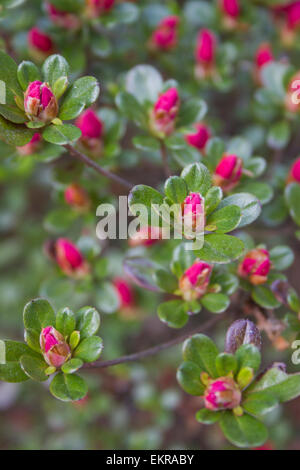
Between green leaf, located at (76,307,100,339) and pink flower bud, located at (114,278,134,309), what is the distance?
662 millimetres

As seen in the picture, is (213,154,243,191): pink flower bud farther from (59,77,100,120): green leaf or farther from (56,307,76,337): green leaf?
(56,307,76,337): green leaf

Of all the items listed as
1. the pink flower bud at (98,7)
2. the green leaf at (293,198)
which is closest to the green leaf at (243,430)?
the green leaf at (293,198)

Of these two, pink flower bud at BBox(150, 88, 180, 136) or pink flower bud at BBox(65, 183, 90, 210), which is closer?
pink flower bud at BBox(150, 88, 180, 136)

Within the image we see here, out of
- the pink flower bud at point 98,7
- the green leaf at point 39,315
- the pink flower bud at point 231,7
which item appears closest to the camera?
the green leaf at point 39,315

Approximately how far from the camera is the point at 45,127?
0.97 m

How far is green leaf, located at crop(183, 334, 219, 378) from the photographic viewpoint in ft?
3.14

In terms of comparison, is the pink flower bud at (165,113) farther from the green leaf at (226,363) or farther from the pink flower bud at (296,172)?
the green leaf at (226,363)

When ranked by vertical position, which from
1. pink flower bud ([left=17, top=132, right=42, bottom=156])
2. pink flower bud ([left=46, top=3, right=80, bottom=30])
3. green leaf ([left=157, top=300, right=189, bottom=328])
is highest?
pink flower bud ([left=46, top=3, right=80, bottom=30])

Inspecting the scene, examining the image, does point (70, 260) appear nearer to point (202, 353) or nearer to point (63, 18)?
point (202, 353)

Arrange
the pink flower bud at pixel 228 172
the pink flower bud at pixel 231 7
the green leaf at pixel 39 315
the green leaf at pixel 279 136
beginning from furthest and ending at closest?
the pink flower bud at pixel 231 7 → the green leaf at pixel 279 136 → the pink flower bud at pixel 228 172 → the green leaf at pixel 39 315

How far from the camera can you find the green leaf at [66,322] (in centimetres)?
94

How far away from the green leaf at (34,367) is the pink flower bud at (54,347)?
2 cm

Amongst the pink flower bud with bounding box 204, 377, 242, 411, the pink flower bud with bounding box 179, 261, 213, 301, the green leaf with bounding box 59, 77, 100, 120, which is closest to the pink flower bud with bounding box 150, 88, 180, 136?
the green leaf with bounding box 59, 77, 100, 120
